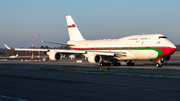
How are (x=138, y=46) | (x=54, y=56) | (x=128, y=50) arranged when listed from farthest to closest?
(x=54, y=56)
(x=128, y=50)
(x=138, y=46)

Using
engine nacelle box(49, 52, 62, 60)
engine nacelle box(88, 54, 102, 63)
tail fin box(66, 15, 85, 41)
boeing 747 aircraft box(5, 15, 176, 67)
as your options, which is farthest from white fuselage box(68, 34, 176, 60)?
engine nacelle box(49, 52, 62, 60)

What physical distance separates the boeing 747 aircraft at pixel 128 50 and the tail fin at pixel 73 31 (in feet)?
14.7

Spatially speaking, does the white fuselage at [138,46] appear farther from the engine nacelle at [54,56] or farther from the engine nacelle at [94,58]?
the engine nacelle at [54,56]

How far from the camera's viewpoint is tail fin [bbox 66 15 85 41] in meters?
63.6

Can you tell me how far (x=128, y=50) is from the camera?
166ft

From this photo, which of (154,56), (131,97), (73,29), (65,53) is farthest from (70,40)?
(131,97)

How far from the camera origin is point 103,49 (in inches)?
2180

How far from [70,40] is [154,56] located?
2378 cm

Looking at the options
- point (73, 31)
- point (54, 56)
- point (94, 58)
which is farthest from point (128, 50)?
point (73, 31)

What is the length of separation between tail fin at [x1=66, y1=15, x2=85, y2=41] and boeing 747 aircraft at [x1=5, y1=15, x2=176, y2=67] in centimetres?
448

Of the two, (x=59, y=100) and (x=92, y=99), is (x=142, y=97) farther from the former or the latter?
(x=59, y=100)

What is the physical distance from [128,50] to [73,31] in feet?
58.5

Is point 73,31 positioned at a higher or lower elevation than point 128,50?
higher

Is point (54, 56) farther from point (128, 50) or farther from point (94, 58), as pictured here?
point (128, 50)
